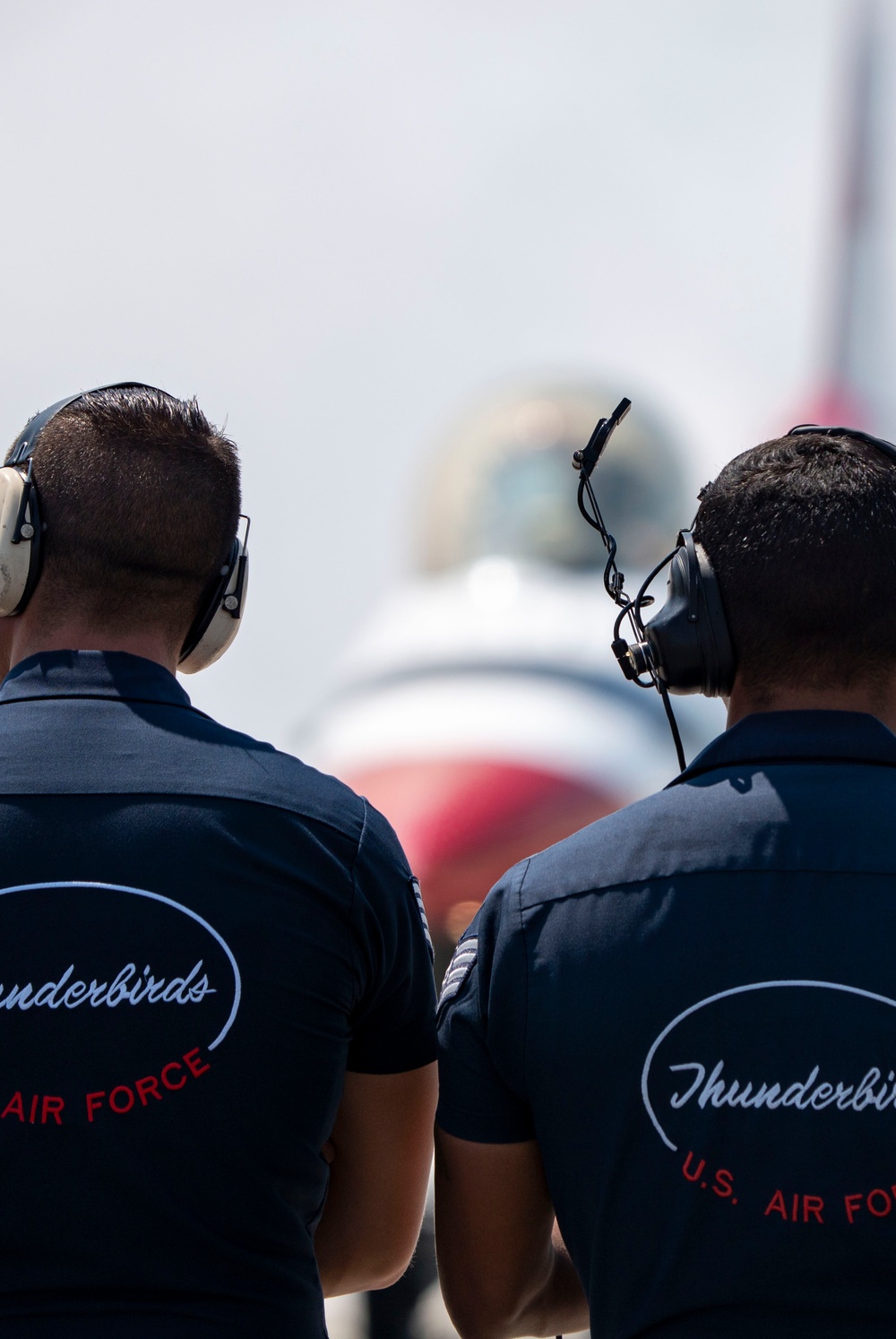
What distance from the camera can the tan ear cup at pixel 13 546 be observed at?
7.13ft

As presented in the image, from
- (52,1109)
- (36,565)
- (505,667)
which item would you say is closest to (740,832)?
(52,1109)

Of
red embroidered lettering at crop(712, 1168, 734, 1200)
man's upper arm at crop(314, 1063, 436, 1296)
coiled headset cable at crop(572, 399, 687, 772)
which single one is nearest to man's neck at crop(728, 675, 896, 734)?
coiled headset cable at crop(572, 399, 687, 772)

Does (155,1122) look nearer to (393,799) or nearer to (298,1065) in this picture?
(298,1065)

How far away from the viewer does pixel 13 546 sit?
7.14ft

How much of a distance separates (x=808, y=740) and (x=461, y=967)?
60 cm

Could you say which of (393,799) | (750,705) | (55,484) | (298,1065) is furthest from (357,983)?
(393,799)

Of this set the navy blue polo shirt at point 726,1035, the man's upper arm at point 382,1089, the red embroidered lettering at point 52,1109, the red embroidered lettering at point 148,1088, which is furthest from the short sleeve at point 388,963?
the red embroidered lettering at point 52,1109

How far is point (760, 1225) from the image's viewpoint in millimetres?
1792

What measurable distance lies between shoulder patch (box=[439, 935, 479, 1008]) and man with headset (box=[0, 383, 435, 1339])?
0.07 m

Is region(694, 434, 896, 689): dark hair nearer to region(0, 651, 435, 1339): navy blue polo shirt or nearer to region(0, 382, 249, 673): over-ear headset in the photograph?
region(0, 651, 435, 1339): navy blue polo shirt

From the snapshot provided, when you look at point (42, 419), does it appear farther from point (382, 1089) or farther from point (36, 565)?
point (382, 1089)

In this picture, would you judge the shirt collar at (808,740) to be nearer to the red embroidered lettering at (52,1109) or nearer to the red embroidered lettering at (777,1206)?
the red embroidered lettering at (777,1206)

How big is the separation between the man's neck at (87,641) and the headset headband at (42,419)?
299 mm

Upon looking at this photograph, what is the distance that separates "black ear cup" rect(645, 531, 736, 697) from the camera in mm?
2092
